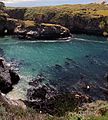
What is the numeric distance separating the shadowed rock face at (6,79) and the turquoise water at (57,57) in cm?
129

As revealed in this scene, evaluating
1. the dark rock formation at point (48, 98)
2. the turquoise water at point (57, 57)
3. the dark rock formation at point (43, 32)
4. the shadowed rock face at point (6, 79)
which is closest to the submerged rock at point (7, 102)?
the dark rock formation at point (48, 98)

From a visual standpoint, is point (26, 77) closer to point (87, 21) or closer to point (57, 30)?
point (57, 30)

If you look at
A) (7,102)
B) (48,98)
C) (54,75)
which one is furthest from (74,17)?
(7,102)

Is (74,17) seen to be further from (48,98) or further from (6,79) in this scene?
(48,98)

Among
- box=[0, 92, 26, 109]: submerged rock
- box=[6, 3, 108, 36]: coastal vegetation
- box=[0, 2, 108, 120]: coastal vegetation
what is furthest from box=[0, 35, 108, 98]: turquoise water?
box=[0, 92, 26, 109]: submerged rock

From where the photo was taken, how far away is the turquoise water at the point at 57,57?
63500mm

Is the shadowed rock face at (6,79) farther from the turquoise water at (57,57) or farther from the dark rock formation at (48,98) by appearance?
the dark rock formation at (48,98)

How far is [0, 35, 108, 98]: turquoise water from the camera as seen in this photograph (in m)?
63.5

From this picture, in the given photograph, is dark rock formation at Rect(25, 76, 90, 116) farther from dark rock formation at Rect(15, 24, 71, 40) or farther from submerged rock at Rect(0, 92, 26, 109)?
dark rock formation at Rect(15, 24, 71, 40)

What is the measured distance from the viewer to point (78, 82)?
192 ft

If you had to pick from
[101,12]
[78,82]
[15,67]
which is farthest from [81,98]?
[101,12]

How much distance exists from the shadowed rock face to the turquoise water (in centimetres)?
129

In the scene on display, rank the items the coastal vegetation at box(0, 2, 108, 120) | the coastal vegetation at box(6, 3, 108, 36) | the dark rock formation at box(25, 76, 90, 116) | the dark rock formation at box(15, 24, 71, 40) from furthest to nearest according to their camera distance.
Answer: the coastal vegetation at box(6, 3, 108, 36)
the dark rock formation at box(15, 24, 71, 40)
the dark rock formation at box(25, 76, 90, 116)
the coastal vegetation at box(0, 2, 108, 120)

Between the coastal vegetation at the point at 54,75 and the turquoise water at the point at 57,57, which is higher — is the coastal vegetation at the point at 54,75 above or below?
above
